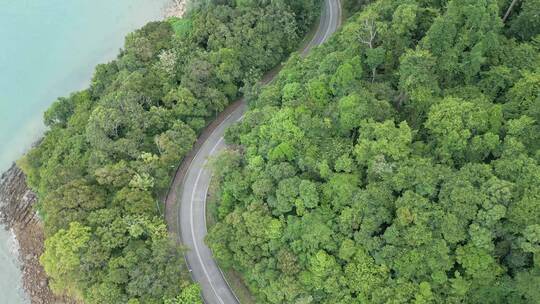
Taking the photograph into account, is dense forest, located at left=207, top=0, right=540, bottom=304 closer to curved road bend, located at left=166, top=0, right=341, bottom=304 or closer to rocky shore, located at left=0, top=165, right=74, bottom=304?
curved road bend, located at left=166, top=0, right=341, bottom=304

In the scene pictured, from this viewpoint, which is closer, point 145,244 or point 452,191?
point 452,191

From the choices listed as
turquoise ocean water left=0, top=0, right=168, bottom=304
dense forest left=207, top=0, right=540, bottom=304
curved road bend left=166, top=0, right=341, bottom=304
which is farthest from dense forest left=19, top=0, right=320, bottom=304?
turquoise ocean water left=0, top=0, right=168, bottom=304

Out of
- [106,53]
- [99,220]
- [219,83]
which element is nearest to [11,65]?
[106,53]

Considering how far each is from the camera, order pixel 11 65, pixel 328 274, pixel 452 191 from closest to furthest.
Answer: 1. pixel 452 191
2. pixel 328 274
3. pixel 11 65

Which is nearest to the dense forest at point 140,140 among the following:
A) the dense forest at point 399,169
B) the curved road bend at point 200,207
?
the curved road bend at point 200,207

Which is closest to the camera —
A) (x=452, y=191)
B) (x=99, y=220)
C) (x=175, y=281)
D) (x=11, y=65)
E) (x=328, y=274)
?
(x=452, y=191)

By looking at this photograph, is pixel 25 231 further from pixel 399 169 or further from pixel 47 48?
pixel 399 169

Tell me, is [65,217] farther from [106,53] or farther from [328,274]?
[106,53]
